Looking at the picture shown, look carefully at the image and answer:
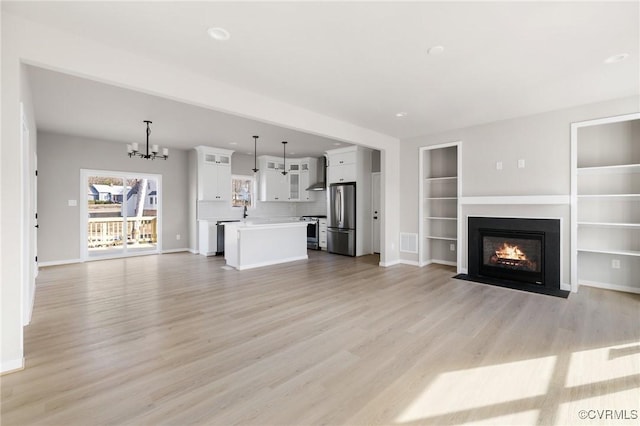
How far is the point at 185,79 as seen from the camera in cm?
314

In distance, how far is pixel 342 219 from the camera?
7.34 metres

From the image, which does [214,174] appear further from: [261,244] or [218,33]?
[218,33]

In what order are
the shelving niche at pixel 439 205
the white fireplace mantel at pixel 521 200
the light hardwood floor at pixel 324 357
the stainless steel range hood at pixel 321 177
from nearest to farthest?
the light hardwood floor at pixel 324 357 < the white fireplace mantel at pixel 521 200 < the shelving niche at pixel 439 205 < the stainless steel range hood at pixel 321 177

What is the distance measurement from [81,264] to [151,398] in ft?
19.4

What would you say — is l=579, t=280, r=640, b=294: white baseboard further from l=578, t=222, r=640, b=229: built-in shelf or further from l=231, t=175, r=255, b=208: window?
l=231, t=175, r=255, b=208: window

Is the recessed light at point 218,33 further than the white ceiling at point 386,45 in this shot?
Yes

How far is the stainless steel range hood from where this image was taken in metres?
8.52

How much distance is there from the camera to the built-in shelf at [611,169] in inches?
155

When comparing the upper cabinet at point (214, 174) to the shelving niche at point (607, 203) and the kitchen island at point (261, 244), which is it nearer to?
the kitchen island at point (261, 244)

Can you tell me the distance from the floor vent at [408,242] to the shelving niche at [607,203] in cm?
251

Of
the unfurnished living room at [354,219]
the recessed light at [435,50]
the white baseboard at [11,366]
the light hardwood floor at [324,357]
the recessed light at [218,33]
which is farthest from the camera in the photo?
the recessed light at [435,50]

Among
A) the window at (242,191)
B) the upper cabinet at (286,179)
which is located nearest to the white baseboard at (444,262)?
the upper cabinet at (286,179)

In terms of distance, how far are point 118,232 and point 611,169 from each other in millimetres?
9742

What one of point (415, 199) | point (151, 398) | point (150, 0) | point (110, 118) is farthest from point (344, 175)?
point (151, 398)
